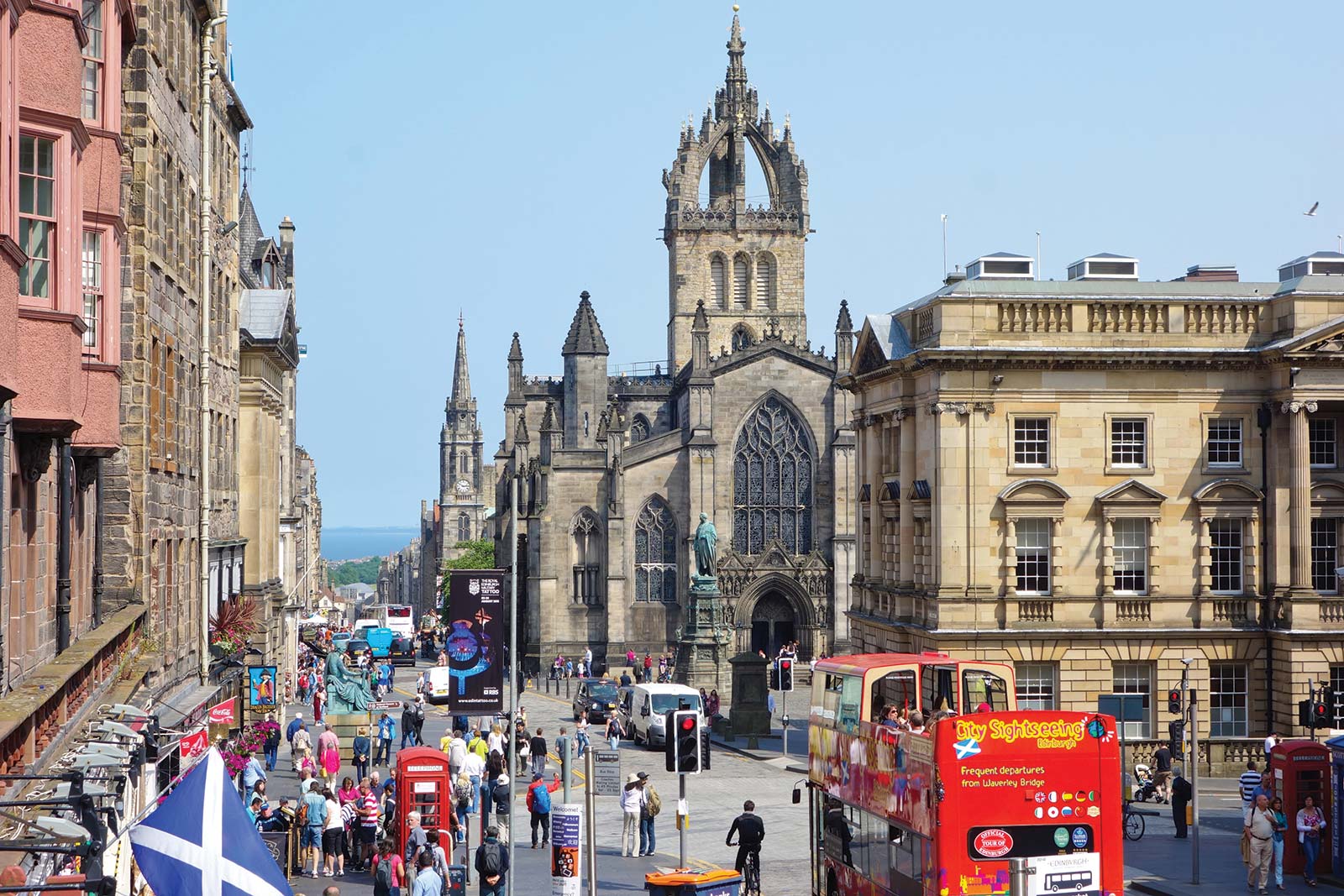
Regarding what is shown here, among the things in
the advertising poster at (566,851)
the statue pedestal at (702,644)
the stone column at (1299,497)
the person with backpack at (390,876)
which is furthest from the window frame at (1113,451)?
the statue pedestal at (702,644)

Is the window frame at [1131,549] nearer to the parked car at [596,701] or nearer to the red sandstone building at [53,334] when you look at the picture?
the parked car at [596,701]

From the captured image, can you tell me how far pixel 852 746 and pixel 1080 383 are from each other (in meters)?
21.0

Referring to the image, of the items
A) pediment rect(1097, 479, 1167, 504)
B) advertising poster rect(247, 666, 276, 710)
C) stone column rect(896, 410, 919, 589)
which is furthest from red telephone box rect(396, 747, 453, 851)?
pediment rect(1097, 479, 1167, 504)

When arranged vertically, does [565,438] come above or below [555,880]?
above

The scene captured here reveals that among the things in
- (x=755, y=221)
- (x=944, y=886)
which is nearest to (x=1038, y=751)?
(x=944, y=886)

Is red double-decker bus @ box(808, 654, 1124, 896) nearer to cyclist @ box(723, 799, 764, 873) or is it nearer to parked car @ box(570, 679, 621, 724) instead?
cyclist @ box(723, 799, 764, 873)

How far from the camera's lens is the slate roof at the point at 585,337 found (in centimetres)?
9769

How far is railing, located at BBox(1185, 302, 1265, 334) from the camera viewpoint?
4291cm

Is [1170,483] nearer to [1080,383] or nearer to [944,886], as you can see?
[1080,383]

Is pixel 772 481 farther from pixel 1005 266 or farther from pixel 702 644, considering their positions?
pixel 1005 266

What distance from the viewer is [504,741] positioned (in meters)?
38.7

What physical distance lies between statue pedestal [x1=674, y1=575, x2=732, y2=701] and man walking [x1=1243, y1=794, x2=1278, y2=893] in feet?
135

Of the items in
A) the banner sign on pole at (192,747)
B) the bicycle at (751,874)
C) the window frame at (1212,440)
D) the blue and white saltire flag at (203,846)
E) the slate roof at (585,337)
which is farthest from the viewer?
the slate roof at (585,337)

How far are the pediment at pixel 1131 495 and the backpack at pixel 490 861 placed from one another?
21490 millimetres
